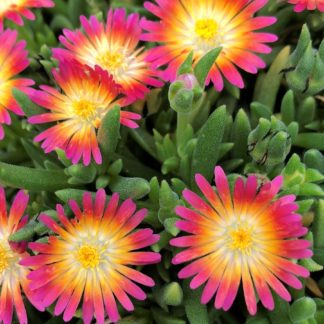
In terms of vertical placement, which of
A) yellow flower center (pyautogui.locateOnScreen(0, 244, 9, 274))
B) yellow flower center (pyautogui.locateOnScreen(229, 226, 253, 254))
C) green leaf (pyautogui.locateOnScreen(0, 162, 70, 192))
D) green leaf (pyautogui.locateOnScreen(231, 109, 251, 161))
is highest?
green leaf (pyautogui.locateOnScreen(231, 109, 251, 161))

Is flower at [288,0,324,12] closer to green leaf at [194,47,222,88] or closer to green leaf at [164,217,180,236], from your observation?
green leaf at [194,47,222,88]

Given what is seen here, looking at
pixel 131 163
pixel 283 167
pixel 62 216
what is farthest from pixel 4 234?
pixel 283 167

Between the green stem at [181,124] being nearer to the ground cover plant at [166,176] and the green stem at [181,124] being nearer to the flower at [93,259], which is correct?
the ground cover plant at [166,176]

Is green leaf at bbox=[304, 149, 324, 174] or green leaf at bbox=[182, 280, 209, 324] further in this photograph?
green leaf at bbox=[304, 149, 324, 174]

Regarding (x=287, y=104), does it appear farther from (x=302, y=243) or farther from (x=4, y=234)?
(x=4, y=234)

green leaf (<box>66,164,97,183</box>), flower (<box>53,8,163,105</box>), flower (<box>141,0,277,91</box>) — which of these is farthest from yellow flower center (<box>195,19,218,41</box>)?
green leaf (<box>66,164,97,183</box>)

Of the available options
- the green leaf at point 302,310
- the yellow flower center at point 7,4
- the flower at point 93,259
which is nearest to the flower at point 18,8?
the yellow flower center at point 7,4

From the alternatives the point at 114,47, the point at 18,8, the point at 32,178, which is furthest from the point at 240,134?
the point at 18,8

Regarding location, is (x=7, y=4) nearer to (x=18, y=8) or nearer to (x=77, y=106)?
(x=18, y=8)
